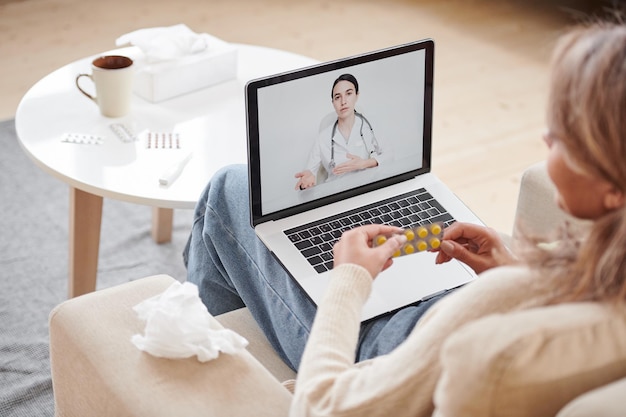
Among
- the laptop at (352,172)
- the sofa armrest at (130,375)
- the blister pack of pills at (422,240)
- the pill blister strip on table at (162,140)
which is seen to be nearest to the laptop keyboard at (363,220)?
the laptop at (352,172)

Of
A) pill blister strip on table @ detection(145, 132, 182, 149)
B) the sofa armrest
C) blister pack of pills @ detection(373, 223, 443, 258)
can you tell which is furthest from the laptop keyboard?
pill blister strip on table @ detection(145, 132, 182, 149)

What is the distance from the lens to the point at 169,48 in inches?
76.8

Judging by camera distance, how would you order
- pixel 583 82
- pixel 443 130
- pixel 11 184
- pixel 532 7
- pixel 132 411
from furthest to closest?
1. pixel 532 7
2. pixel 443 130
3. pixel 11 184
4. pixel 132 411
5. pixel 583 82

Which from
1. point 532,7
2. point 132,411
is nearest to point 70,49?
point 532,7

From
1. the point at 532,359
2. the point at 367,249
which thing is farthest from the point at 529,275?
the point at 367,249

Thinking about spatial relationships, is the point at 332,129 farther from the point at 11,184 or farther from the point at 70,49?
the point at 70,49

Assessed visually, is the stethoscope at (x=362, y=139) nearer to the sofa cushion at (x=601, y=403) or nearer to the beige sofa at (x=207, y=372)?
the beige sofa at (x=207, y=372)

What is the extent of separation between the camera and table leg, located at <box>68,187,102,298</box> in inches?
71.9

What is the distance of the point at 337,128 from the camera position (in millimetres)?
1406

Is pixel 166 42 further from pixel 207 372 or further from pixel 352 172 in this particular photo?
pixel 207 372

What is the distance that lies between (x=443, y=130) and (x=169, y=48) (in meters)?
1.30

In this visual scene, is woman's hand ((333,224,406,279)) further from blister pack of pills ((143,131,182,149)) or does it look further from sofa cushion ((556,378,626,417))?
blister pack of pills ((143,131,182,149))

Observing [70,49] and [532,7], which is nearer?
[70,49]

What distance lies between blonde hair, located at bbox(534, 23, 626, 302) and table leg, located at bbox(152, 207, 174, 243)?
1537 millimetres
